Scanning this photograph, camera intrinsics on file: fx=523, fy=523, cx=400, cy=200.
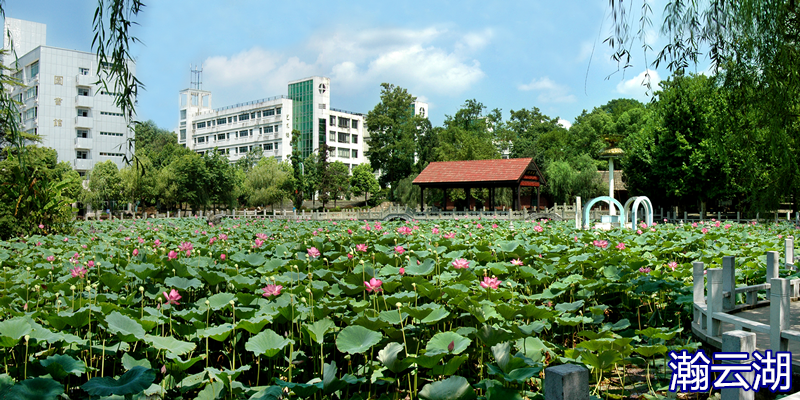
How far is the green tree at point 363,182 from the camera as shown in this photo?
1891 inches

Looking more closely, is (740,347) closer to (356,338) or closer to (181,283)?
(356,338)

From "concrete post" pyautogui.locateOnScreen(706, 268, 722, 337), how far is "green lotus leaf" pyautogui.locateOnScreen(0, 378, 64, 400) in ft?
12.3

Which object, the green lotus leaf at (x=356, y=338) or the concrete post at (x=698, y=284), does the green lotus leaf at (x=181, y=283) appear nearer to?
the green lotus leaf at (x=356, y=338)

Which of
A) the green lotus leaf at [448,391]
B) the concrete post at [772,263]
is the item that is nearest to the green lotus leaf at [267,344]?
the green lotus leaf at [448,391]

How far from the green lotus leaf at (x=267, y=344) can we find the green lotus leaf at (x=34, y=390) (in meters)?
0.83

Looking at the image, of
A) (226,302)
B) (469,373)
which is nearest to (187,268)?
(226,302)

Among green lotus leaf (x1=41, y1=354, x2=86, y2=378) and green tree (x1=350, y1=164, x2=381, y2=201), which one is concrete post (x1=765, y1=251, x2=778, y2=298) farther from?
green tree (x1=350, y1=164, x2=381, y2=201)

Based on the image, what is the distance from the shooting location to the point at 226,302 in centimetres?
341

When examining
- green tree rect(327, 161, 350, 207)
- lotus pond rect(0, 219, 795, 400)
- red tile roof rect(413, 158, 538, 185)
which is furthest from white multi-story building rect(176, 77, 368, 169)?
lotus pond rect(0, 219, 795, 400)

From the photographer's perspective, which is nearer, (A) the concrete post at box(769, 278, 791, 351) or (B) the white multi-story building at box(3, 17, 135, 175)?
(A) the concrete post at box(769, 278, 791, 351)

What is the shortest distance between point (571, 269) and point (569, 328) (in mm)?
1428

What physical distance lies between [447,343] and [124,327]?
172 cm

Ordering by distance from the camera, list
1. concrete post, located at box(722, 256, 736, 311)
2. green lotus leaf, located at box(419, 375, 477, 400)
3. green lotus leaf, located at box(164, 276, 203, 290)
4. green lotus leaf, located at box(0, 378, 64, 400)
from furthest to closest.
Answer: concrete post, located at box(722, 256, 736, 311), green lotus leaf, located at box(164, 276, 203, 290), green lotus leaf, located at box(419, 375, 477, 400), green lotus leaf, located at box(0, 378, 64, 400)

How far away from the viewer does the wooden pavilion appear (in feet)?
81.9
